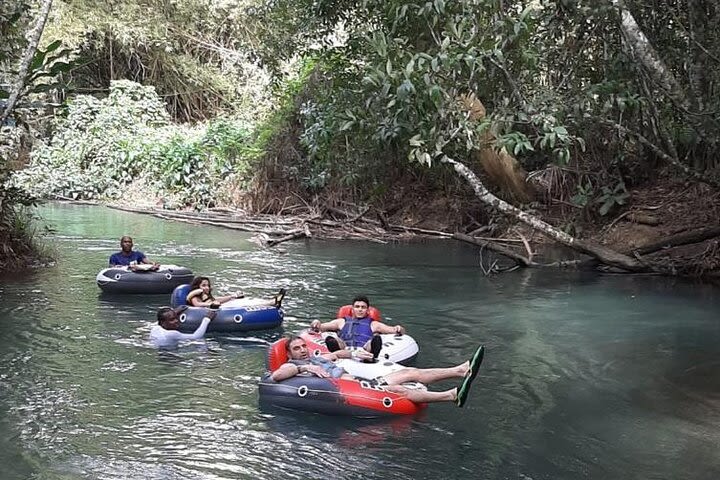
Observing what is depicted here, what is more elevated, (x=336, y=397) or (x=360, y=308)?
(x=360, y=308)

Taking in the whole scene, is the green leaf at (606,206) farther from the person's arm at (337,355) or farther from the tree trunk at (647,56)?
the person's arm at (337,355)

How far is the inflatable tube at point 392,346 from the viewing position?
25.3 feet

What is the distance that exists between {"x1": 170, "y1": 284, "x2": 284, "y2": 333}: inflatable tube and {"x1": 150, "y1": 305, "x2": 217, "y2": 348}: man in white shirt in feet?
0.36

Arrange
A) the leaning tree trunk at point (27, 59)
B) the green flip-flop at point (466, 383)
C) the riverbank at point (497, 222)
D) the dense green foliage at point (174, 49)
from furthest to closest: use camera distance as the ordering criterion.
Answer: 1. the dense green foliage at point (174, 49)
2. the riverbank at point (497, 222)
3. the leaning tree trunk at point (27, 59)
4. the green flip-flop at point (466, 383)

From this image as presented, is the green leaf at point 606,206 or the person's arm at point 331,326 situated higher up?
the green leaf at point 606,206

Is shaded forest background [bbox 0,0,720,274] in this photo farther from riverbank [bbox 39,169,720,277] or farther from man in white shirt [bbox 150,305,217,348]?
man in white shirt [bbox 150,305,217,348]

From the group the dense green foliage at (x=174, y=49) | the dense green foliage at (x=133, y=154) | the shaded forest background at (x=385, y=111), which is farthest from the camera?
the dense green foliage at (x=174, y=49)

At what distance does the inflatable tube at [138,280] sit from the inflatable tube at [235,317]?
2179 millimetres

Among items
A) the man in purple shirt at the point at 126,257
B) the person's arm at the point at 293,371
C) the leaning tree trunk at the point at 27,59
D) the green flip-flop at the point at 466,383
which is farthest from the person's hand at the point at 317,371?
the leaning tree trunk at the point at 27,59

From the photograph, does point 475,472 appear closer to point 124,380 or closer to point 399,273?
point 124,380

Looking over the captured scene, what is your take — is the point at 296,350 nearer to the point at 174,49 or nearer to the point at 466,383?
the point at 466,383

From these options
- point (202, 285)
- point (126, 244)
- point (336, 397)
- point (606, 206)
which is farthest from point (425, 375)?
point (606, 206)

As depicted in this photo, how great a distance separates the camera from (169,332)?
8648mm

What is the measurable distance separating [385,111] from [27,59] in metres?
4.62
